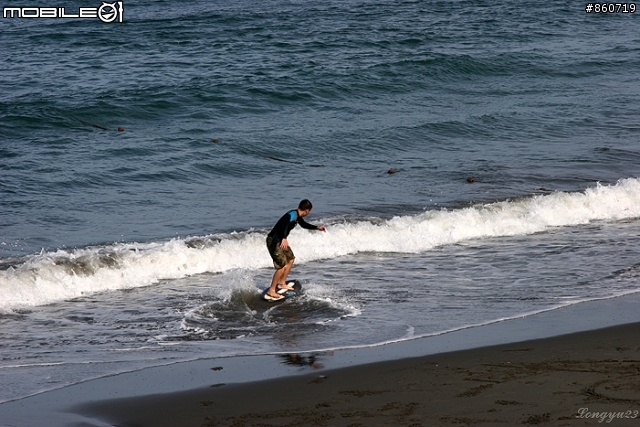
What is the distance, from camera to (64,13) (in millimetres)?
33969

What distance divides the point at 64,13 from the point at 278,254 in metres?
25.9

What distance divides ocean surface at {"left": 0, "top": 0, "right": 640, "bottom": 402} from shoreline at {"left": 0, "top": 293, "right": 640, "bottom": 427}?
0.31 meters

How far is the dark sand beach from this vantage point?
21.9 ft

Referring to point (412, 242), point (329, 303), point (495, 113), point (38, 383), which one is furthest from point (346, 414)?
point (495, 113)

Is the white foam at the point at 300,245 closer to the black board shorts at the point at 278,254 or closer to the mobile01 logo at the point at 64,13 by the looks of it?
the black board shorts at the point at 278,254

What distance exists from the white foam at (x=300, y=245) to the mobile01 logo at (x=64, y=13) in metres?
21.3

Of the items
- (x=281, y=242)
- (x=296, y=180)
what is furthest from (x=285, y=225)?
(x=296, y=180)

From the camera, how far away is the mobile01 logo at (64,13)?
33156mm

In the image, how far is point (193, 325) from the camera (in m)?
9.94

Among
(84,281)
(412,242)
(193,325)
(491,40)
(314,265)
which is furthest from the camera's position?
(491,40)

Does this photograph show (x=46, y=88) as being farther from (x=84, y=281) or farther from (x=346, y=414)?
(x=346, y=414)

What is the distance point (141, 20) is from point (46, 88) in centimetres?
1024

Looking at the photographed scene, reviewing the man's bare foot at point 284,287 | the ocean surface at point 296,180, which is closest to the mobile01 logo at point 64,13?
the ocean surface at point 296,180

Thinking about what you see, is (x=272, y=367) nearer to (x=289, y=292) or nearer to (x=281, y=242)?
(x=289, y=292)
